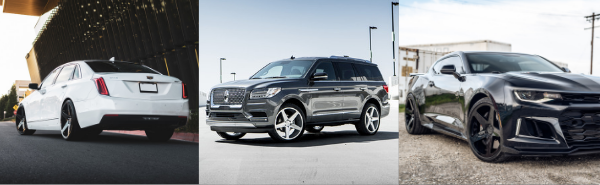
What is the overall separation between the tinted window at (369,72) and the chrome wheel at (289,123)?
1.01 meters

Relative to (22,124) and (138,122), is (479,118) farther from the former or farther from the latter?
(22,124)

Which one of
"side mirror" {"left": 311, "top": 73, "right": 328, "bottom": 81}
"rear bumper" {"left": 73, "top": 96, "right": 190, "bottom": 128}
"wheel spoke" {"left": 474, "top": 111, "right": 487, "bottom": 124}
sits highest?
"side mirror" {"left": 311, "top": 73, "right": 328, "bottom": 81}

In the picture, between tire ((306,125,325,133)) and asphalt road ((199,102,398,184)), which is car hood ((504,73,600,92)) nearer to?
asphalt road ((199,102,398,184))

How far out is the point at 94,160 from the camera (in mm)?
4340

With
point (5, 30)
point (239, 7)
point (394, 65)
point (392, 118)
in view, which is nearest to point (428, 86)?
point (394, 65)

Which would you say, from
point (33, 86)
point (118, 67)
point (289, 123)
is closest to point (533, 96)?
point (289, 123)

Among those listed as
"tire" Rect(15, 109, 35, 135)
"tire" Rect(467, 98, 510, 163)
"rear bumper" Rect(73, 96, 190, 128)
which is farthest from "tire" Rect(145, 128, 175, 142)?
"tire" Rect(467, 98, 510, 163)

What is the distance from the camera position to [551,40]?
172 inches

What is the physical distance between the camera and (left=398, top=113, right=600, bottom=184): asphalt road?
3.66 meters

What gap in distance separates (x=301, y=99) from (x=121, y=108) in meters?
2.15

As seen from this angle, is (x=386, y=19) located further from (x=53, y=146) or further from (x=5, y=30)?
(x=5, y=30)

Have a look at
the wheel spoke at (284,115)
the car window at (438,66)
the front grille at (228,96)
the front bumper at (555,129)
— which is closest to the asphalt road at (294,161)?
the front grille at (228,96)

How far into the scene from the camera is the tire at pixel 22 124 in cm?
453

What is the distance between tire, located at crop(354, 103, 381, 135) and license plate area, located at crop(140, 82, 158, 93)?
8.90ft
